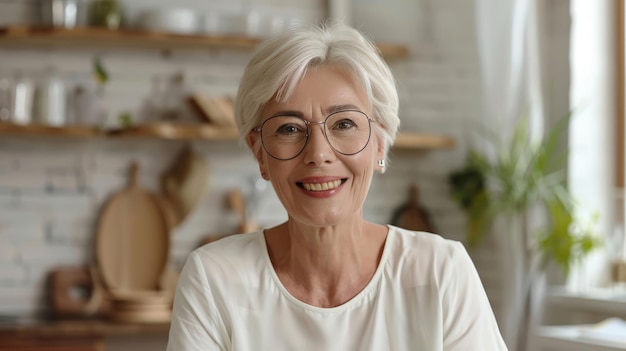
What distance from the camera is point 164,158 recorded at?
430 cm

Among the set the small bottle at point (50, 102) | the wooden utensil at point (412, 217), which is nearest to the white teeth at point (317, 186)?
the small bottle at point (50, 102)

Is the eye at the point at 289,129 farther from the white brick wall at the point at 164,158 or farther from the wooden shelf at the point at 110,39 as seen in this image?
the white brick wall at the point at 164,158

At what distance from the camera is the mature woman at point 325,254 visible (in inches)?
70.4

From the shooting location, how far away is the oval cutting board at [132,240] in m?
4.17

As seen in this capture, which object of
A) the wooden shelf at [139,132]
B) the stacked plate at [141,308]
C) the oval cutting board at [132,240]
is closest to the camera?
the stacked plate at [141,308]

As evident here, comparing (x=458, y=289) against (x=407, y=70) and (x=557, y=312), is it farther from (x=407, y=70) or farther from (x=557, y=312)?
(x=407, y=70)

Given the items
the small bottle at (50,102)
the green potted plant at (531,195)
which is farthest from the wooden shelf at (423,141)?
the small bottle at (50,102)

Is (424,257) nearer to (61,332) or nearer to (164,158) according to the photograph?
(61,332)

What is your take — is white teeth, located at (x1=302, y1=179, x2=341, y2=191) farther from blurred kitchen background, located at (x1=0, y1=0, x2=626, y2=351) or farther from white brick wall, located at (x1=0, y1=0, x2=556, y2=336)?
white brick wall, located at (x1=0, y1=0, x2=556, y2=336)

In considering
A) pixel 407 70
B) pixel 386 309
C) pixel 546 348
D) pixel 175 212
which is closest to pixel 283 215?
pixel 175 212

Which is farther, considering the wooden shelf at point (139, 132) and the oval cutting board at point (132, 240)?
the oval cutting board at point (132, 240)

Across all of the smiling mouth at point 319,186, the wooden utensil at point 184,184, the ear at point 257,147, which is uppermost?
the ear at point 257,147

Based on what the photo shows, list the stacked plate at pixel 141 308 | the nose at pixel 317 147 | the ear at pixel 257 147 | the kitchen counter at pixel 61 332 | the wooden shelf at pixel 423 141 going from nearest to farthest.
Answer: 1. the nose at pixel 317 147
2. the ear at pixel 257 147
3. the kitchen counter at pixel 61 332
4. the stacked plate at pixel 141 308
5. the wooden shelf at pixel 423 141

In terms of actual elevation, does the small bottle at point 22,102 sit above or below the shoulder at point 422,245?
above
